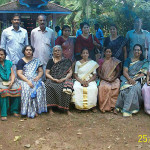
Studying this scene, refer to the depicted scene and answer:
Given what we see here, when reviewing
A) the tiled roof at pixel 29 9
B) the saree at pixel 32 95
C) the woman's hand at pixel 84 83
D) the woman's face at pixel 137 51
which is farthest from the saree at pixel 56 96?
the tiled roof at pixel 29 9

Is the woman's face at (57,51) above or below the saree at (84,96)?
above

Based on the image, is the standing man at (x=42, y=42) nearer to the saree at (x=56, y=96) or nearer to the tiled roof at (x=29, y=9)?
the saree at (x=56, y=96)

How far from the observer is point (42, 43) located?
18.6 ft

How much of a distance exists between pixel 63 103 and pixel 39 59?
1278 mm

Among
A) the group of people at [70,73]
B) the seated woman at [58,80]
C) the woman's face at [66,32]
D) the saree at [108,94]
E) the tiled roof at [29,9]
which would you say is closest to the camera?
the group of people at [70,73]

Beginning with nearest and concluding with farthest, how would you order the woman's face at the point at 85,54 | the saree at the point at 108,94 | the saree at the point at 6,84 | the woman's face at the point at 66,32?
the saree at the point at 6,84
the saree at the point at 108,94
the woman's face at the point at 85,54
the woman's face at the point at 66,32

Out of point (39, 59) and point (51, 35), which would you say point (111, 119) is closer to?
point (39, 59)

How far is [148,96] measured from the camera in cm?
501

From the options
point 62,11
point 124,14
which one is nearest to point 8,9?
point 62,11

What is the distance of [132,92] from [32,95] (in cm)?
219

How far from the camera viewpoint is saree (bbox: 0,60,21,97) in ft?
15.4

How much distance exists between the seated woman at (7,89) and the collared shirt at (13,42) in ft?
1.34

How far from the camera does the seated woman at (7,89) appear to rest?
15.5 feet

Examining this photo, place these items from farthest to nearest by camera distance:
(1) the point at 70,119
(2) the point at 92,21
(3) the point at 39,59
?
(2) the point at 92,21, (3) the point at 39,59, (1) the point at 70,119
